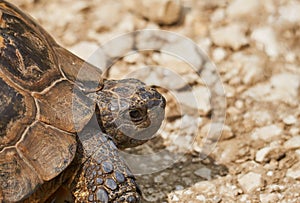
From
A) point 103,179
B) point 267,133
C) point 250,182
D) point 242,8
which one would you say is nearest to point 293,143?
point 267,133

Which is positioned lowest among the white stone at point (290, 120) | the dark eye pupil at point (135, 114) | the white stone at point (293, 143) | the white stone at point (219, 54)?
the dark eye pupil at point (135, 114)

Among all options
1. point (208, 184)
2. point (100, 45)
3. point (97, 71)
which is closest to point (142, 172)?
point (208, 184)

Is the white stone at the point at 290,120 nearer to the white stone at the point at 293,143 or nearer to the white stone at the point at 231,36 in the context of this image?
the white stone at the point at 293,143

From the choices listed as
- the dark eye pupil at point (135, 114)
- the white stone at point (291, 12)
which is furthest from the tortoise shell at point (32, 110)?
the white stone at point (291, 12)

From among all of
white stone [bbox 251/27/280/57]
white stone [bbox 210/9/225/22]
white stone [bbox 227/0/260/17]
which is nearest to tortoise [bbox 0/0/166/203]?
white stone [bbox 251/27/280/57]

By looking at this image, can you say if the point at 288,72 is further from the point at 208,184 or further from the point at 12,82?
the point at 12,82
